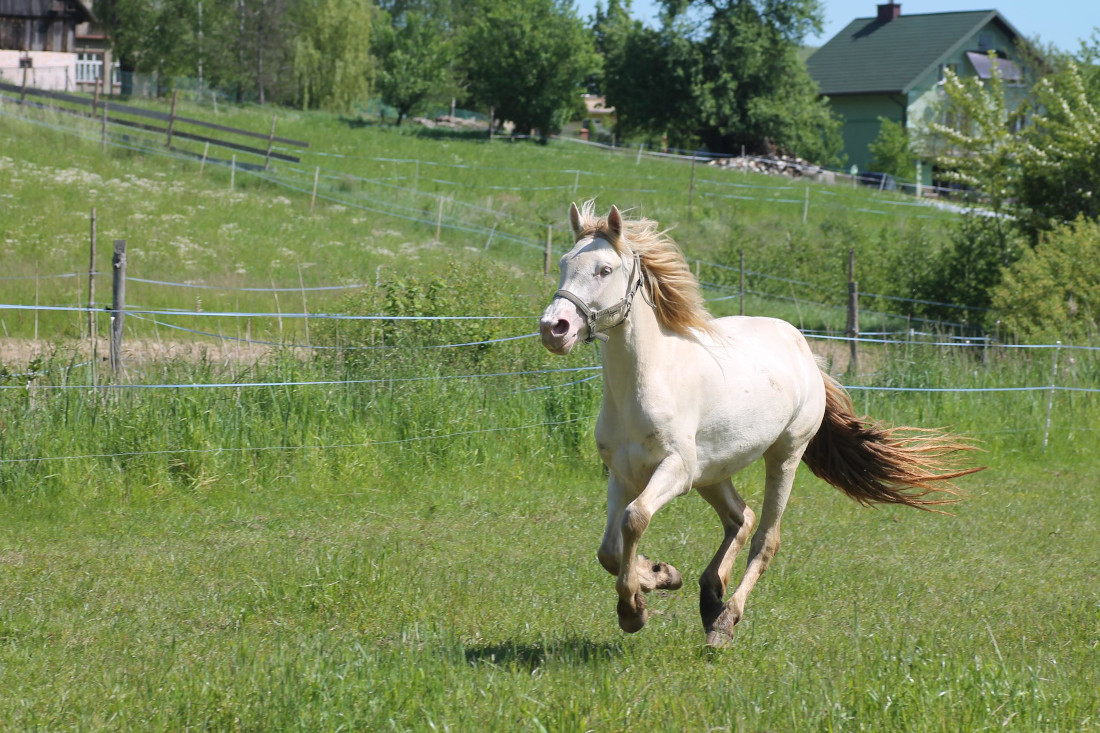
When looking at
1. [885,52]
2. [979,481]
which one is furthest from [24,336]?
[885,52]

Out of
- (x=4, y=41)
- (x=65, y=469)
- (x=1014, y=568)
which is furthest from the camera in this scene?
(x=4, y=41)

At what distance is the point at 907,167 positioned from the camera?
53125 mm

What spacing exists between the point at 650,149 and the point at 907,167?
13304mm

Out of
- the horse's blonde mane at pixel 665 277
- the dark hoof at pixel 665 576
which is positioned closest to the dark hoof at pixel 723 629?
the dark hoof at pixel 665 576

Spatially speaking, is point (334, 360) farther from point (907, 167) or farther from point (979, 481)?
point (907, 167)

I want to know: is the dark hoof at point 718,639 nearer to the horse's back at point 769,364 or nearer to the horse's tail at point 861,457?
the horse's back at point 769,364

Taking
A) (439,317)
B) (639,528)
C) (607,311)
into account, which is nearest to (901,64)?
(439,317)

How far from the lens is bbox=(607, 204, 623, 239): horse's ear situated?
4746 mm

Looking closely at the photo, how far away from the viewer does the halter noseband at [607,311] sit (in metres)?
4.57

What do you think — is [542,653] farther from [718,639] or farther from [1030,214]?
[1030,214]

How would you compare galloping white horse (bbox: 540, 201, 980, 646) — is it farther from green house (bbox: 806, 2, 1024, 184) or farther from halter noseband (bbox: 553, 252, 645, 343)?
green house (bbox: 806, 2, 1024, 184)

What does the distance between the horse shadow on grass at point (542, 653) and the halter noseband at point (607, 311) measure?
143 centimetres

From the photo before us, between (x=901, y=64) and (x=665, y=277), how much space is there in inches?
2397

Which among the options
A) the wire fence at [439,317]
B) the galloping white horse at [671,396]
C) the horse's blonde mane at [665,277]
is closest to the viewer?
the galloping white horse at [671,396]
